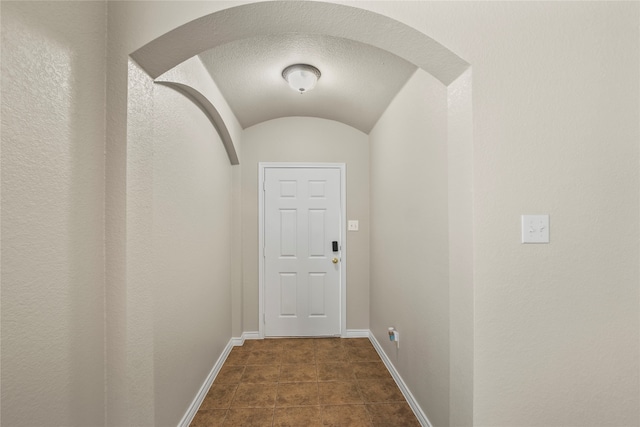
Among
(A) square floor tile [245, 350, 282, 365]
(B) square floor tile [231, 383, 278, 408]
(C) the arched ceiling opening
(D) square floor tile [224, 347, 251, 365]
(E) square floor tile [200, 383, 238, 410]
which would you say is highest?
(C) the arched ceiling opening

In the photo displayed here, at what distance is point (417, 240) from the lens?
6.46 ft

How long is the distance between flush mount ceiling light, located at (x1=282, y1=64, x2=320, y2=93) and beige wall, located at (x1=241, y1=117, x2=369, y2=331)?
1011mm

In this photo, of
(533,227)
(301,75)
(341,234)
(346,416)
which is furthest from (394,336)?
(301,75)

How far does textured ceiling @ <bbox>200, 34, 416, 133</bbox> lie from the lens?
1859mm

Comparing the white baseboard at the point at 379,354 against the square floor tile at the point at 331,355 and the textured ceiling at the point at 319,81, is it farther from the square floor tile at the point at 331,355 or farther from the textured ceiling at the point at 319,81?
the textured ceiling at the point at 319,81

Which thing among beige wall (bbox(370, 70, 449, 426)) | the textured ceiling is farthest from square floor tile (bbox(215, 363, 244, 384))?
the textured ceiling

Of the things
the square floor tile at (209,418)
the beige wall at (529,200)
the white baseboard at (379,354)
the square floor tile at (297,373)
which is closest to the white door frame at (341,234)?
the white baseboard at (379,354)

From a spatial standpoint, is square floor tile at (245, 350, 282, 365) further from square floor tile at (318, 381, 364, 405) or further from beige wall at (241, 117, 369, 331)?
square floor tile at (318, 381, 364, 405)

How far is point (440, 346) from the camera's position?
163 centimetres

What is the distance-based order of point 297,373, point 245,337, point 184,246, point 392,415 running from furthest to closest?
point 245,337 < point 297,373 < point 392,415 < point 184,246

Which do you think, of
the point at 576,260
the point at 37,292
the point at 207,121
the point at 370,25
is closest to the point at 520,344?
the point at 576,260

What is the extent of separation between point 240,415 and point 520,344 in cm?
170

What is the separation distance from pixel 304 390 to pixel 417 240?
54.2 inches

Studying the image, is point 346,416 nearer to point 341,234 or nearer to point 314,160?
point 341,234
